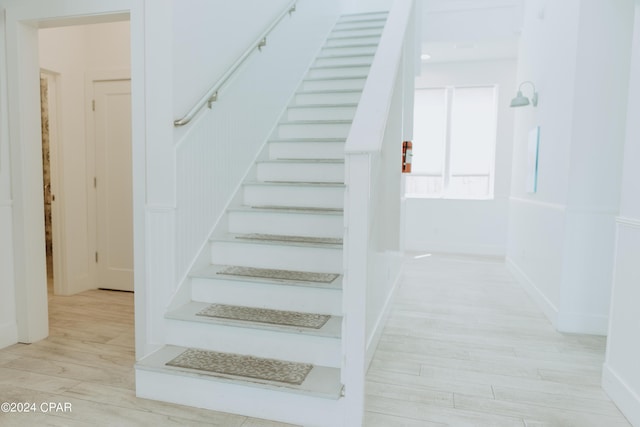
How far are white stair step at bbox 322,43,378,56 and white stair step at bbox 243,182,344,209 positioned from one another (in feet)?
7.15

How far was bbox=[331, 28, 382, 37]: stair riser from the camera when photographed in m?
5.05

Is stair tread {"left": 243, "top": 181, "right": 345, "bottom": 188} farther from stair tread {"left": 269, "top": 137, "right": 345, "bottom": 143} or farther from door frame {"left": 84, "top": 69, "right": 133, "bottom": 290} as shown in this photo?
door frame {"left": 84, "top": 69, "right": 133, "bottom": 290}

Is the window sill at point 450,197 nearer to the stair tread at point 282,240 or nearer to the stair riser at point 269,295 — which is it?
the stair tread at point 282,240

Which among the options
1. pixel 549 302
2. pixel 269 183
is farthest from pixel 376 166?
pixel 549 302

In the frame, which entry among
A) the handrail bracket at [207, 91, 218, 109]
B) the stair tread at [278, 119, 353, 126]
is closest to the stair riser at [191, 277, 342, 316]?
the handrail bracket at [207, 91, 218, 109]

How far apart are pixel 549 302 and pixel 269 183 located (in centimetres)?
258

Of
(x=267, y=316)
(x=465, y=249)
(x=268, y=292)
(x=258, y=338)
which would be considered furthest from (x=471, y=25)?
(x=258, y=338)

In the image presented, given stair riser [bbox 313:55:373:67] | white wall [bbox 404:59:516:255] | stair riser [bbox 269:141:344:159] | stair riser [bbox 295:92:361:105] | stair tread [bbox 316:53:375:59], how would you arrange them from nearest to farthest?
1. stair riser [bbox 269:141:344:159]
2. stair riser [bbox 295:92:361:105]
3. stair riser [bbox 313:55:373:67]
4. stair tread [bbox 316:53:375:59]
5. white wall [bbox 404:59:516:255]

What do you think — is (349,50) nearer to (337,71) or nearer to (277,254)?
(337,71)

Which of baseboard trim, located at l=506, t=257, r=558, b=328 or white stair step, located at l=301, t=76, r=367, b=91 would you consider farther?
white stair step, located at l=301, t=76, r=367, b=91

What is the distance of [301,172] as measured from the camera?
11.2ft

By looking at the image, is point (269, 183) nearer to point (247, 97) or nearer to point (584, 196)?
point (247, 97)

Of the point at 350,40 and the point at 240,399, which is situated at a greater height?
the point at 350,40

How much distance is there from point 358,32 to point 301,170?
2.65 meters
